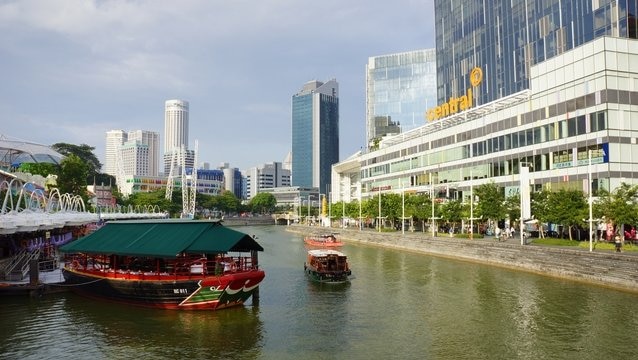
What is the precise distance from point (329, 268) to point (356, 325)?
18.0 m

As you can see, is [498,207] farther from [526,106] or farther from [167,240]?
[167,240]

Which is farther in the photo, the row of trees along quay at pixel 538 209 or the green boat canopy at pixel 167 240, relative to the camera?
the row of trees along quay at pixel 538 209

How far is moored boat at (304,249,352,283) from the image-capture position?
5003cm

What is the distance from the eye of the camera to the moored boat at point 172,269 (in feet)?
117

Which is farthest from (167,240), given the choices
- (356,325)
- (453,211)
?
(453,211)

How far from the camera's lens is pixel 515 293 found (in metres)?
43.3

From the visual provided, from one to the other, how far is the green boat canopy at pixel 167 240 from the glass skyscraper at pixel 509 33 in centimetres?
7634

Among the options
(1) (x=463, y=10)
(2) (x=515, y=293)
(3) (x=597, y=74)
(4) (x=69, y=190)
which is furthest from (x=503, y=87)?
(4) (x=69, y=190)

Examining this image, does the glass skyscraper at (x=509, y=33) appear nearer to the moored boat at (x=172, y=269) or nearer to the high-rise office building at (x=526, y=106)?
the high-rise office building at (x=526, y=106)

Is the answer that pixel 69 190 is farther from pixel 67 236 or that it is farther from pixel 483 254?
pixel 483 254

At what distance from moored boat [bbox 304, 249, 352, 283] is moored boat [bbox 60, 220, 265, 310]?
38.8ft

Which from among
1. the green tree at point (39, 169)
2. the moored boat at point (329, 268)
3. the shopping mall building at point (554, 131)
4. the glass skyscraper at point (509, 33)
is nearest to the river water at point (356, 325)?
the moored boat at point (329, 268)

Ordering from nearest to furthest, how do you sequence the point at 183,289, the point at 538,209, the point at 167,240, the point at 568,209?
the point at 183,289
the point at 167,240
the point at 568,209
the point at 538,209

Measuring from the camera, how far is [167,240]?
3750cm
